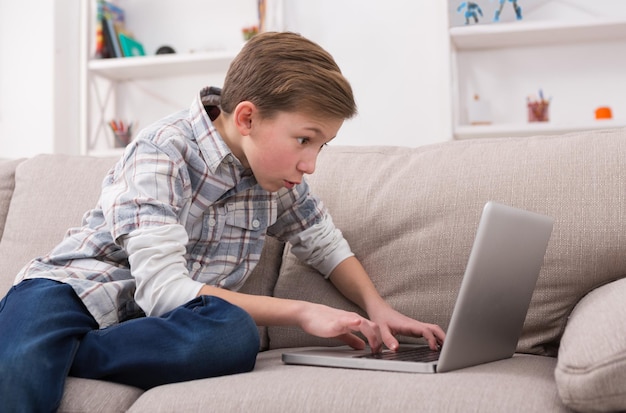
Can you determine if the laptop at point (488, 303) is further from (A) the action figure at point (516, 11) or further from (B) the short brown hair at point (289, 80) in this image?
(A) the action figure at point (516, 11)

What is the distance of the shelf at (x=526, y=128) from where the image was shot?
249 centimetres

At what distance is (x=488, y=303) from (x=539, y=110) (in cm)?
178

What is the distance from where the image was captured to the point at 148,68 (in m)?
3.02

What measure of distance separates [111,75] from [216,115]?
1.87 meters

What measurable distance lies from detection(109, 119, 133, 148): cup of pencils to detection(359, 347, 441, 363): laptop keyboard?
2.11m

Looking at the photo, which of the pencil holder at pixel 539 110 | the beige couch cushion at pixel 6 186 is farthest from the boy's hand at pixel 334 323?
the pencil holder at pixel 539 110

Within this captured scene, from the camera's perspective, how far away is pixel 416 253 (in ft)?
4.37

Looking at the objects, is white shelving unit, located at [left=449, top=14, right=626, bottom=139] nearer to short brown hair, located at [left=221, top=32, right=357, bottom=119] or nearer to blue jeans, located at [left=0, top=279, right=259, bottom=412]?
short brown hair, located at [left=221, top=32, right=357, bottom=119]

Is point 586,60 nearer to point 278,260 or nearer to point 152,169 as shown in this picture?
point 278,260

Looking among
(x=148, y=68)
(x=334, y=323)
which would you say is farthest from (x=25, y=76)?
(x=334, y=323)

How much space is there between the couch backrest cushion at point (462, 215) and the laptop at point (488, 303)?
0.41ft

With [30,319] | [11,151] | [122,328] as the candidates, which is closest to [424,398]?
[122,328]

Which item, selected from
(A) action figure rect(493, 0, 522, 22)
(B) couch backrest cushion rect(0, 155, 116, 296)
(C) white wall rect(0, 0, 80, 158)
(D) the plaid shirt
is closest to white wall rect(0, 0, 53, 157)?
(C) white wall rect(0, 0, 80, 158)

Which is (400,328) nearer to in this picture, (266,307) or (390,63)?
(266,307)
